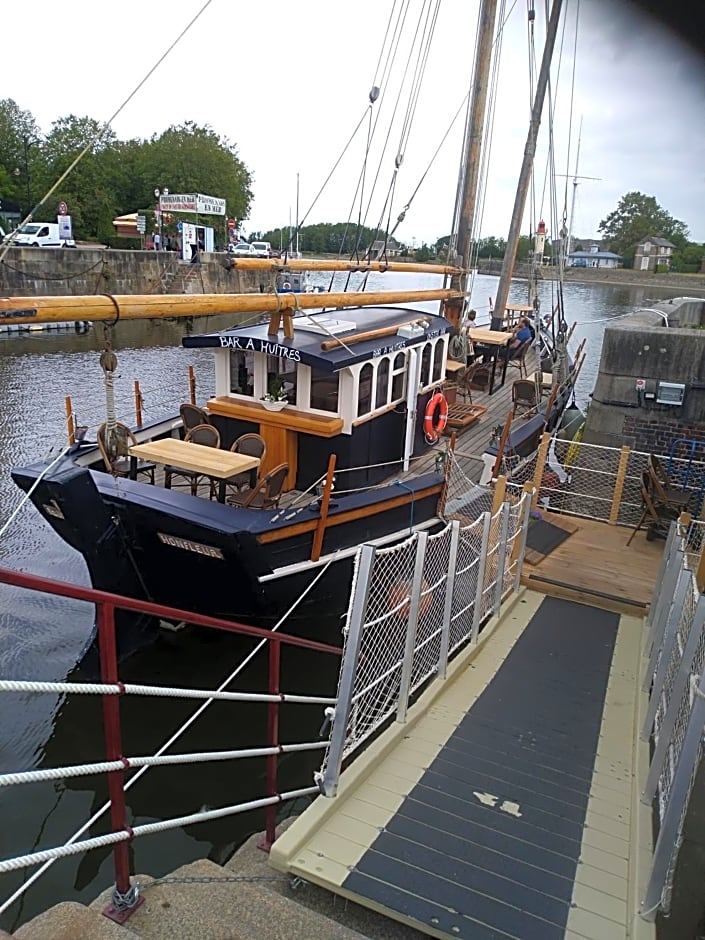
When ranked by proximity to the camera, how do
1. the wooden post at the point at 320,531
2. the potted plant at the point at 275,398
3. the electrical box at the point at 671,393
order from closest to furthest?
the wooden post at the point at 320,531 → the potted plant at the point at 275,398 → the electrical box at the point at 671,393

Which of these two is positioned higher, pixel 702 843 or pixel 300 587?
pixel 702 843

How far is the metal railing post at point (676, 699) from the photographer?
366cm

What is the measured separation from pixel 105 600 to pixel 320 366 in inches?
236

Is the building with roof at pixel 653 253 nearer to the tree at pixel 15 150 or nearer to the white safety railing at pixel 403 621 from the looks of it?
the tree at pixel 15 150

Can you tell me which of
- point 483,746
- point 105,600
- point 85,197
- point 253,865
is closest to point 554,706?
point 483,746

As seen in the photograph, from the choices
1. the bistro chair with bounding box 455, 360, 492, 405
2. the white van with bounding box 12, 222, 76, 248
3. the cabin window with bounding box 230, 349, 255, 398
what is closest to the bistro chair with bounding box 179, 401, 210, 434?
the cabin window with bounding box 230, 349, 255, 398

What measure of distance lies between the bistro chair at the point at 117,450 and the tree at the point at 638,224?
104075mm

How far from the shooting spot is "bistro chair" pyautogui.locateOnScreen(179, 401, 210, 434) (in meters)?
8.95

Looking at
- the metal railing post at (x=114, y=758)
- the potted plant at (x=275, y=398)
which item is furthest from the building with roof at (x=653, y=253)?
the metal railing post at (x=114, y=758)

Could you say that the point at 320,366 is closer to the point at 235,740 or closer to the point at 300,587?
the point at 300,587

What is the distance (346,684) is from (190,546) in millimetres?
3808

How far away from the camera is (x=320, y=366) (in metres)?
7.97

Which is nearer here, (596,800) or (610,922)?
(610,922)

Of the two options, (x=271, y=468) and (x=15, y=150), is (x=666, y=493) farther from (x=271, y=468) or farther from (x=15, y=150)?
(x=15, y=150)
